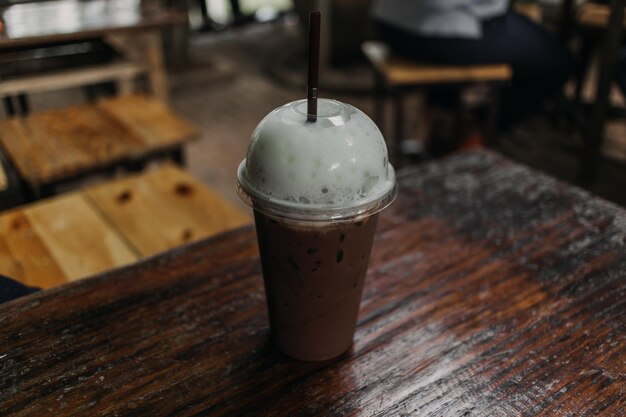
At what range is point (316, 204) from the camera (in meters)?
0.81

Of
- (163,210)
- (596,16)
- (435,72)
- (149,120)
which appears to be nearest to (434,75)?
(435,72)

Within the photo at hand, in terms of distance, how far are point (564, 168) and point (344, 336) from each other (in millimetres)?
3043

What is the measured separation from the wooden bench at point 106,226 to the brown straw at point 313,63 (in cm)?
97

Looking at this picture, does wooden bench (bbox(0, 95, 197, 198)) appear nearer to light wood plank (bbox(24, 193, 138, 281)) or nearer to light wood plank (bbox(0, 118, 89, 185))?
light wood plank (bbox(0, 118, 89, 185))

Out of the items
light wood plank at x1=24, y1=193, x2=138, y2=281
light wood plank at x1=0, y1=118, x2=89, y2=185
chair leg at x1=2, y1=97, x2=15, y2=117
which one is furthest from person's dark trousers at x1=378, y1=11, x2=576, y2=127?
chair leg at x1=2, y1=97, x2=15, y2=117

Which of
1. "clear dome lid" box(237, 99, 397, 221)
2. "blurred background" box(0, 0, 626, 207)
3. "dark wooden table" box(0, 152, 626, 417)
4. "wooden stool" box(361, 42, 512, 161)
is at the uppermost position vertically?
"clear dome lid" box(237, 99, 397, 221)

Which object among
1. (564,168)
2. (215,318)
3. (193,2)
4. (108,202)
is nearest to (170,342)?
(215,318)

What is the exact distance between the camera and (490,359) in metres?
0.97

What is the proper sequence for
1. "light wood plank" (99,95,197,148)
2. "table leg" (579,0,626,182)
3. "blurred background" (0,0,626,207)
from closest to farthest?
1. "light wood plank" (99,95,197,148)
2. "table leg" (579,0,626,182)
3. "blurred background" (0,0,626,207)

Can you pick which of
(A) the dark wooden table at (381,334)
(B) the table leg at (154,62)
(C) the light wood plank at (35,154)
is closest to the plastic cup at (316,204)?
(A) the dark wooden table at (381,334)

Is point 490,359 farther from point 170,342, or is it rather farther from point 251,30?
point 251,30

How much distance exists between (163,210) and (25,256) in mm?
450

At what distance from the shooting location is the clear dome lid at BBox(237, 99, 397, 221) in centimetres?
80

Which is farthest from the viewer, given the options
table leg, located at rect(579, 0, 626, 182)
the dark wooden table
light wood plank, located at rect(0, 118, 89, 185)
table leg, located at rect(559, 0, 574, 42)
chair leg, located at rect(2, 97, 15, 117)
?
table leg, located at rect(559, 0, 574, 42)
